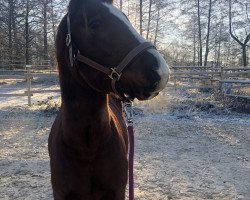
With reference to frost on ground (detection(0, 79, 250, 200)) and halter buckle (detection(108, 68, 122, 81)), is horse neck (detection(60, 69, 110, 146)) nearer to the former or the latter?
halter buckle (detection(108, 68, 122, 81))

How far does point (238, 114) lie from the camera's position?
34.4 feet

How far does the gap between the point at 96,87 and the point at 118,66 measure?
23 centimetres

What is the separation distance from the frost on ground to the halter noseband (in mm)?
2646

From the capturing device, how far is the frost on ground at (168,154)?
4641 millimetres

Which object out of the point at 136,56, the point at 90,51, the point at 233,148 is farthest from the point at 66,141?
the point at 233,148

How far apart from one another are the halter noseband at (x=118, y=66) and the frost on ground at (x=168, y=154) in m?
2.65

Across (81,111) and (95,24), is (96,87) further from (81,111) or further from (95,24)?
(95,24)

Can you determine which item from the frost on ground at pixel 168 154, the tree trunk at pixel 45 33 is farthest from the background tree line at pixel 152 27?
the frost on ground at pixel 168 154

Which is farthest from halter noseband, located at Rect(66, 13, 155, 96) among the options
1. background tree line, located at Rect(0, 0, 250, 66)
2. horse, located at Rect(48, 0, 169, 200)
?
background tree line, located at Rect(0, 0, 250, 66)

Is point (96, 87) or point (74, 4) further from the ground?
point (74, 4)

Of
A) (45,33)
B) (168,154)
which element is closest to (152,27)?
(45,33)

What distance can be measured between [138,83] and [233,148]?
210 inches

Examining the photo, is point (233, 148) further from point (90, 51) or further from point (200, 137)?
point (90, 51)

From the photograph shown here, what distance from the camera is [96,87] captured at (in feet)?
7.14
